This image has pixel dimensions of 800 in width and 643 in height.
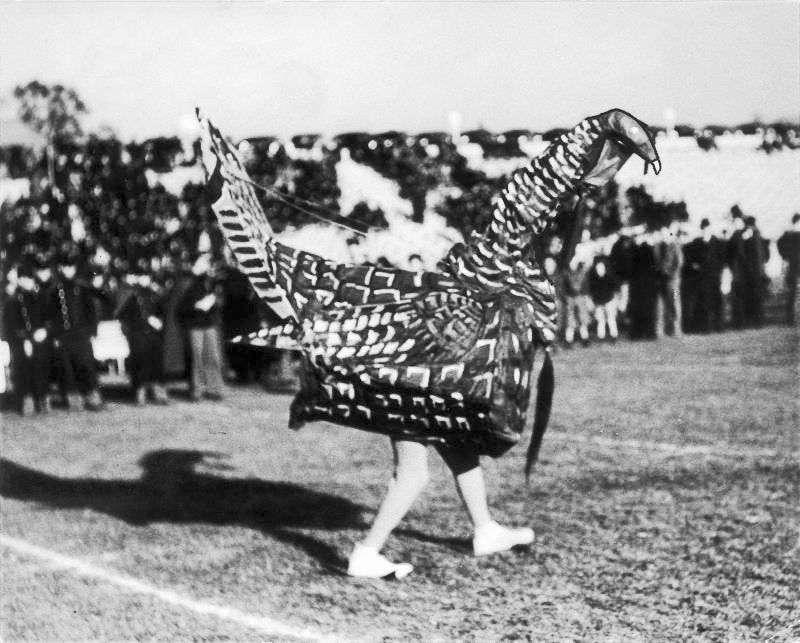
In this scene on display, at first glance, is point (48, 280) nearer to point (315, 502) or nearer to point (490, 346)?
point (315, 502)

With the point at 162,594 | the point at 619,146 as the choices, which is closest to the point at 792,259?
the point at 619,146

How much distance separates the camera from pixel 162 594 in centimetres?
524

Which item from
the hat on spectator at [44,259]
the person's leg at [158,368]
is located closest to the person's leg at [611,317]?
the person's leg at [158,368]

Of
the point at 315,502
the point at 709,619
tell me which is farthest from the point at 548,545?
the point at 315,502

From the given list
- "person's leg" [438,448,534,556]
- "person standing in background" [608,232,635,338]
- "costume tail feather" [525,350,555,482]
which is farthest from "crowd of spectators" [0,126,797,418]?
"costume tail feather" [525,350,555,482]

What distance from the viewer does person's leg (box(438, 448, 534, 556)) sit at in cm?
550

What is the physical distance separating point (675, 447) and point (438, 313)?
3910 millimetres

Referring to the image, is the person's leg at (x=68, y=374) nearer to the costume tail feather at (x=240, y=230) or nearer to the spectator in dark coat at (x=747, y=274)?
the costume tail feather at (x=240, y=230)

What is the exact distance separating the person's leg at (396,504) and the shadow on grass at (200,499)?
42 cm

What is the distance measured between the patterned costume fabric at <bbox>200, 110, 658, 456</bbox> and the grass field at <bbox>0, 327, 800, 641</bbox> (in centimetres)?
74

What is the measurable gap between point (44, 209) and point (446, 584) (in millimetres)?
8920

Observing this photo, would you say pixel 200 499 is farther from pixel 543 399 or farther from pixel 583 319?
pixel 583 319

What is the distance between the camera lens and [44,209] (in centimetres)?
1280

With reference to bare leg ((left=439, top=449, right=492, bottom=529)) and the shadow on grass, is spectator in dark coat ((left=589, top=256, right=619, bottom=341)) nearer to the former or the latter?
the shadow on grass
